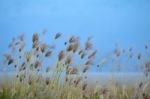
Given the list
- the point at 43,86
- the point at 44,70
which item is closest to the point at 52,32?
the point at 44,70

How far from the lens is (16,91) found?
2084 millimetres

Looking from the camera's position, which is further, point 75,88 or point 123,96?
point 123,96

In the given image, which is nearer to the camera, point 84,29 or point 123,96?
point 123,96

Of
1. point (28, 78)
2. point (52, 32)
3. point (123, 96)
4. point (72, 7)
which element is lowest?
point (123, 96)

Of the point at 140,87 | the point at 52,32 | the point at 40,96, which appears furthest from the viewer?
the point at 52,32

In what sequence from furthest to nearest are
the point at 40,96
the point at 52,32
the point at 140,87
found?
the point at 52,32 → the point at 140,87 → the point at 40,96

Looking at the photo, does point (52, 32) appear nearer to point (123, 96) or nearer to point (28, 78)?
point (28, 78)

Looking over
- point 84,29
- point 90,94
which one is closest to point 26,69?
point 90,94

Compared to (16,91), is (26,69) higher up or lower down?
higher up

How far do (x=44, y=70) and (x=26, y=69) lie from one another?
0.42 feet

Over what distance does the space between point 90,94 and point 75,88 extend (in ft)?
0.70

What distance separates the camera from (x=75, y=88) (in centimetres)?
198

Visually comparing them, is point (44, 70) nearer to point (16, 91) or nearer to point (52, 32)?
point (16, 91)

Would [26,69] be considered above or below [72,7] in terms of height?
below
